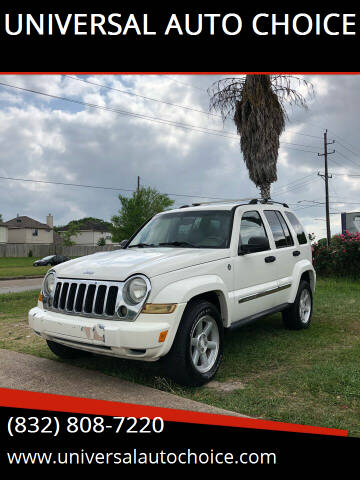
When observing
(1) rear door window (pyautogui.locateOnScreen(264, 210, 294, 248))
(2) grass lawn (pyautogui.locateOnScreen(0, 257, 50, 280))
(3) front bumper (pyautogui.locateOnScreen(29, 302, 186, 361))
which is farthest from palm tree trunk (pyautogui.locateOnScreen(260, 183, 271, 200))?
(2) grass lawn (pyautogui.locateOnScreen(0, 257, 50, 280))

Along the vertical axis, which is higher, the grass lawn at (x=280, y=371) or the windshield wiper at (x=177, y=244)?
the windshield wiper at (x=177, y=244)

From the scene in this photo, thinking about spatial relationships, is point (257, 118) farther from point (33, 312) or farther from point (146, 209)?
point (146, 209)

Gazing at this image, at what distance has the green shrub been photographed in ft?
47.4

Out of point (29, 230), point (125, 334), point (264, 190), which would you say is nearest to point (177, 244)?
point (125, 334)

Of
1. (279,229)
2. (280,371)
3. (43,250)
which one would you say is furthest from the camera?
(43,250)

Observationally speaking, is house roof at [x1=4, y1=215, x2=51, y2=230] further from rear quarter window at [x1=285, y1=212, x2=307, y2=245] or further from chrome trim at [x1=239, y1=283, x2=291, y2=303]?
chrome trim at [x1=239, y1=283, x2=291, y2=303]

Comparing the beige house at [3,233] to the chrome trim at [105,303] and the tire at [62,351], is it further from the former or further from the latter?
the chrome trim at [105,303]

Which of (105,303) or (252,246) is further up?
(252,246)

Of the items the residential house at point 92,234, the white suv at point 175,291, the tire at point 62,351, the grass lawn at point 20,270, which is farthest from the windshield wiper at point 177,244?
the residential house at point 92,234

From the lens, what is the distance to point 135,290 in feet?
13.5

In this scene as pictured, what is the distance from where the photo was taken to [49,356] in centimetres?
559

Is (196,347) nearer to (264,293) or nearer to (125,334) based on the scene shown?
(125,334)

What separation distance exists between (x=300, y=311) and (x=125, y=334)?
3.88 m

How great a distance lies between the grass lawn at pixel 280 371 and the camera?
3.82m
